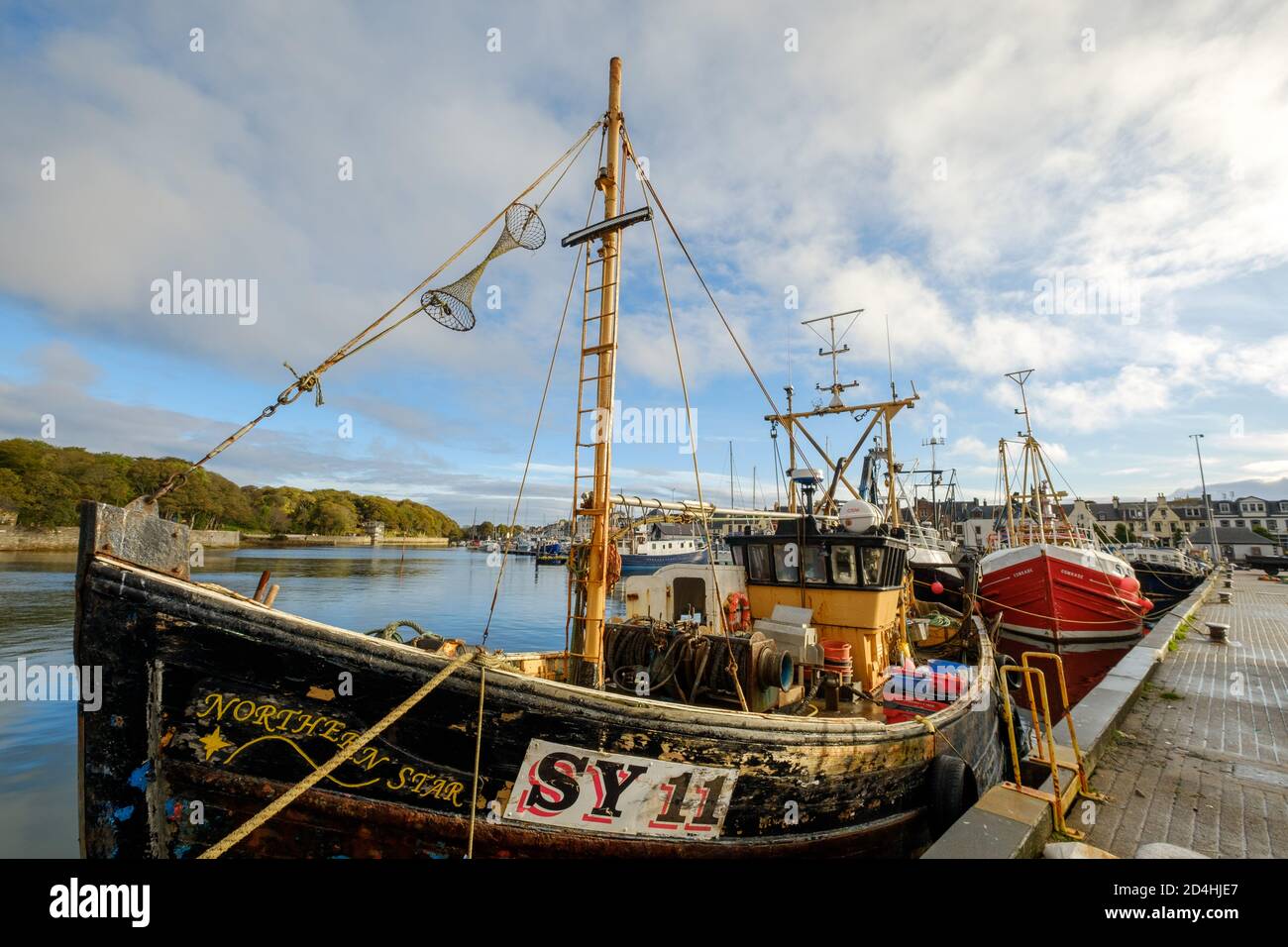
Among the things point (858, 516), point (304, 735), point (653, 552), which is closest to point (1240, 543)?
point (653, 552)

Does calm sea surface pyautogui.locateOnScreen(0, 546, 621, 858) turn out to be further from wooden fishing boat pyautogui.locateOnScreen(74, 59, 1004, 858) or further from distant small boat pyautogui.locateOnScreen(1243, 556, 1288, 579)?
distant small boat pyautogui.locateOnScreen(1243, 556, 1288, 579)

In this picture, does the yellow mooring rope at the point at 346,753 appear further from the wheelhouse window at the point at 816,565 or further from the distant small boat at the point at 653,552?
the distant small boat at the point at 653,552

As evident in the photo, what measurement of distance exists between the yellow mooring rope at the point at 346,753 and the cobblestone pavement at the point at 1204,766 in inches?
Answer: 237

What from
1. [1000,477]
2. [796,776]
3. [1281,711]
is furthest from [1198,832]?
[1000,477]

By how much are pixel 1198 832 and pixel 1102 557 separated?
67.2 ft

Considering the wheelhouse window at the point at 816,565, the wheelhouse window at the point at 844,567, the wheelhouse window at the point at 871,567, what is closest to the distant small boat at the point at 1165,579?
the wheelhouse window at the point at 871,567

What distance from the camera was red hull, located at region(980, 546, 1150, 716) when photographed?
19.0 m

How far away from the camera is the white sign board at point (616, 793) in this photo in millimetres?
4062

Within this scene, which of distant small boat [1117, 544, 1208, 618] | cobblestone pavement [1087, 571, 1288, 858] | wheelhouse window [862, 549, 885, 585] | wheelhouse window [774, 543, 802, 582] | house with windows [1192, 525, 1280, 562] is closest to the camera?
cobblestone pavement [1087, 571, 1288, 858]

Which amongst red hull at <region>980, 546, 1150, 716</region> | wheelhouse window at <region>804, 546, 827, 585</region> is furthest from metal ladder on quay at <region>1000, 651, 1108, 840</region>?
red hull at <region>980, 546, 1150, 716</region>

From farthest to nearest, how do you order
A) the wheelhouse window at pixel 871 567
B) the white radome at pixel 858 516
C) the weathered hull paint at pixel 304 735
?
the white radome at pixel 858 516, the wheelhouse window at pixel 871 567, the weathered hull paint at pixel 304 735

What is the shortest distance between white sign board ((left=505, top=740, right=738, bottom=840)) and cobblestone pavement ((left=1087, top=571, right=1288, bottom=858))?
12.2 feet

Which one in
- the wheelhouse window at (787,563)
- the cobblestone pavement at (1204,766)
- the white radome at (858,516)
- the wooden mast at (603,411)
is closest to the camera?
the cobblestone pavement at (1204,766)
